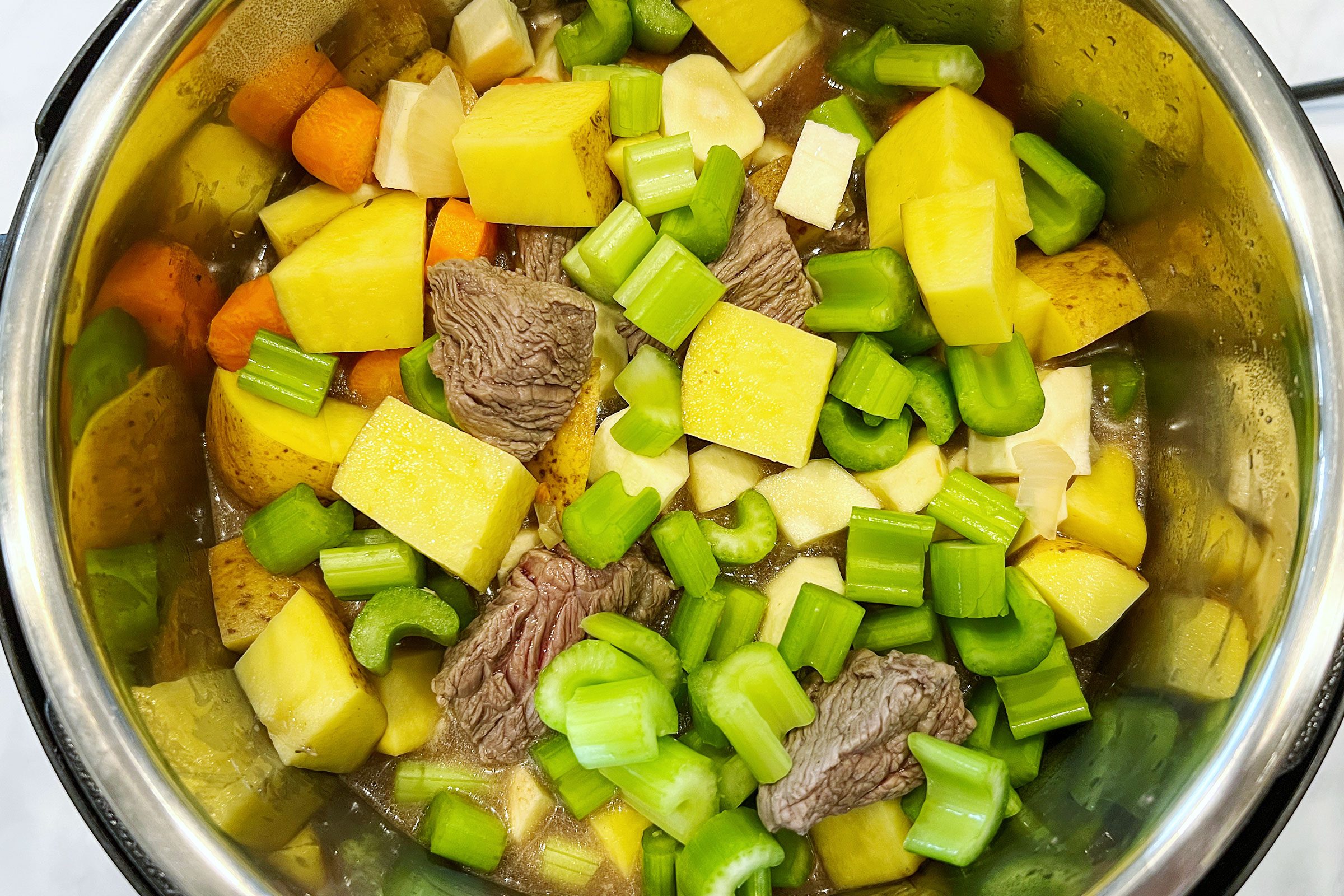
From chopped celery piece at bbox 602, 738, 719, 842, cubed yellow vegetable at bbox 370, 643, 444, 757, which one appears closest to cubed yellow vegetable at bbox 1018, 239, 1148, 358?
chopped celery piece at bbox 602, 738, 719, 842

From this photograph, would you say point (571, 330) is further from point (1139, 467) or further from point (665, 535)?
point (1139, 467)

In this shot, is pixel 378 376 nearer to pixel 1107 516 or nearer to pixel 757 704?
pixel 757 704

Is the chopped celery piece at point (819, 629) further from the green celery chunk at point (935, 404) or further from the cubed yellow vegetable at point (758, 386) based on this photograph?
the green celery chunk at point (935, 404)

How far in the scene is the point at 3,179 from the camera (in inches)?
85.4

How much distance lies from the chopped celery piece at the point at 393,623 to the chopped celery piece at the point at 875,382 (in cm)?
85

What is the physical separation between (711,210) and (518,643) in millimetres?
879

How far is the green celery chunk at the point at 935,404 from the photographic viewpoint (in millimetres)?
1787

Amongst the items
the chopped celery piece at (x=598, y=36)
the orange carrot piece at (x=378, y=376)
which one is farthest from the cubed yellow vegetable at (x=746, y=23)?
the orange carrot piece at (x=378, y=376)

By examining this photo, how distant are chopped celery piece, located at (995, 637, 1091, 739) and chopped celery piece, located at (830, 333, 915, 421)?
1.73ft

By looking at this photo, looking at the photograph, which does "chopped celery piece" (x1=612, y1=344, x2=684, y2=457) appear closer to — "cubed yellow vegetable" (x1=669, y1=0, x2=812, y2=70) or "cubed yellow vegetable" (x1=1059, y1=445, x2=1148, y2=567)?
"cubed yellow vegetable" (x1=669, y1=0, x2=812, y2=70)

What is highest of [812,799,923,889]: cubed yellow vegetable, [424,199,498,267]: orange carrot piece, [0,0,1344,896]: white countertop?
[424,199,498,267]: orange carrot piece

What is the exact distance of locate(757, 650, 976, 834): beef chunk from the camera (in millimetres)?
1602

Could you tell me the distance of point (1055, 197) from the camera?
73.8 inches

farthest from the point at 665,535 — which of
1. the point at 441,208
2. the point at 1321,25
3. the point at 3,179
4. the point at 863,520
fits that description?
the point at 1321,25
